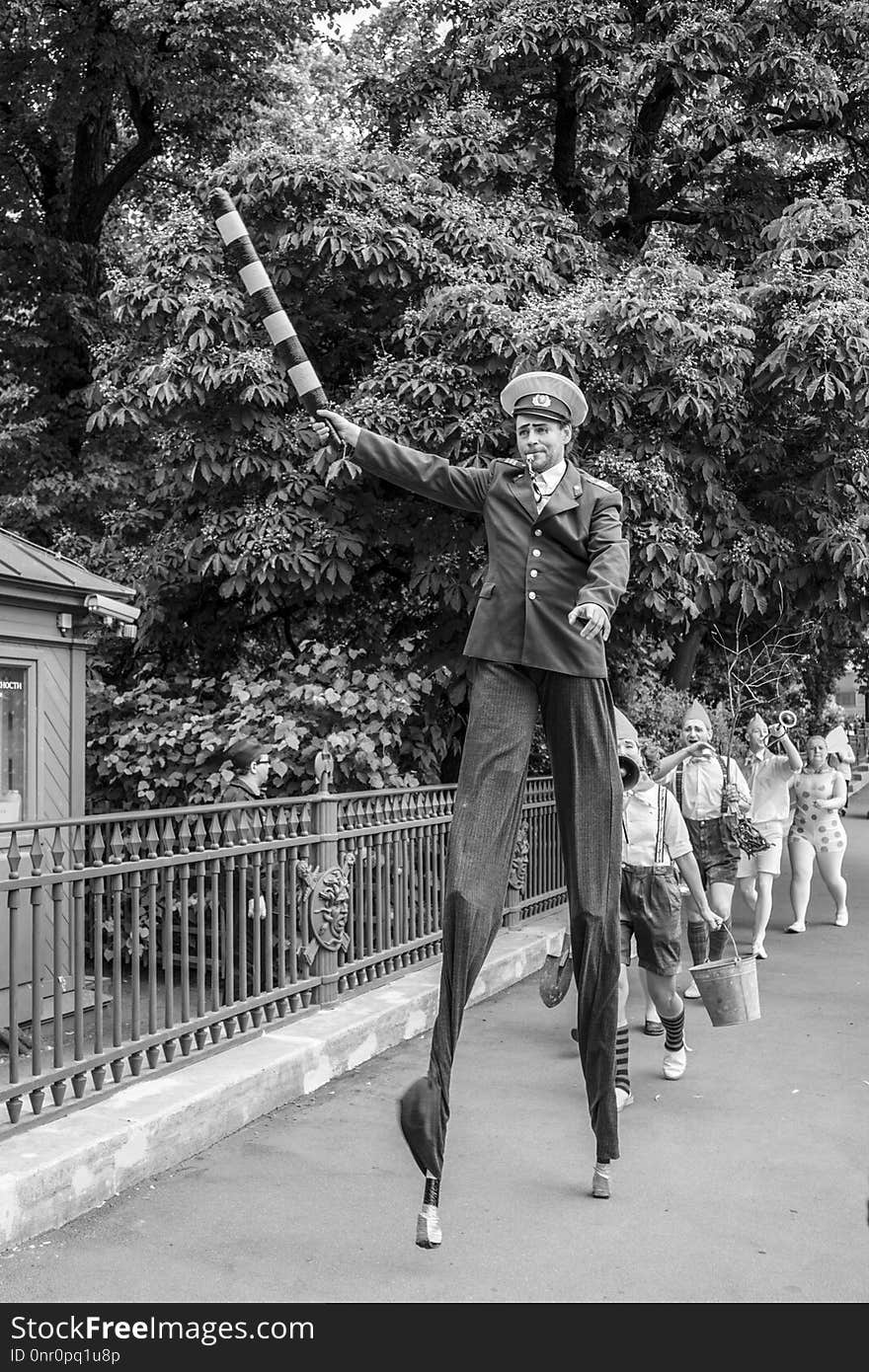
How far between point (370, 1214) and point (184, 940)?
171 centimetres

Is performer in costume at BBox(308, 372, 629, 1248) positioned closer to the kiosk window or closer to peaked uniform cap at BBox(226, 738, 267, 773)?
the kiosk window

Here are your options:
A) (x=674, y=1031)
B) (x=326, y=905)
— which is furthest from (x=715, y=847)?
(x=326, y=905)

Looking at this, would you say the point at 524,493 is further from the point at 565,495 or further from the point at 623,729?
the point at 623,729

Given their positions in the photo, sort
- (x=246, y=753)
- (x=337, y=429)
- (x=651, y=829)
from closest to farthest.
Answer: (x=337, y=429) → (x=651, y=829) → (x=246, y=753)

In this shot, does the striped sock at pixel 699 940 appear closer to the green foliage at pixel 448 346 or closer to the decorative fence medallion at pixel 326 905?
the decorative fence medallion at pixel 326 905

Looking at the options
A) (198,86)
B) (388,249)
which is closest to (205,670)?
(388,249)

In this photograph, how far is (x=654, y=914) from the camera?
623cm

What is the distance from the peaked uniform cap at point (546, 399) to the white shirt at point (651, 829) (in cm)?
275

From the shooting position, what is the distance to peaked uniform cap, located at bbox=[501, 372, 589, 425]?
159 inches

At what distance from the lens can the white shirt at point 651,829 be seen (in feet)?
20.9

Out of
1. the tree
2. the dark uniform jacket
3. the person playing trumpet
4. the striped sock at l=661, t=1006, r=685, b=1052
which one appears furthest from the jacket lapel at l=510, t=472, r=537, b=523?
the tree

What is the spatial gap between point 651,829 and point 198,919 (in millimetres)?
2223

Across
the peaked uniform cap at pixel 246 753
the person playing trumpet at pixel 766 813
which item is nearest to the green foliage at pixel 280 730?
the peaked uniform cap at pixel 246 753

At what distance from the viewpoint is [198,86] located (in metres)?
13.8
